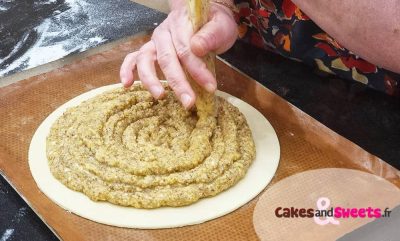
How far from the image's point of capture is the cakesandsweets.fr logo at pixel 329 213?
3.53 feet

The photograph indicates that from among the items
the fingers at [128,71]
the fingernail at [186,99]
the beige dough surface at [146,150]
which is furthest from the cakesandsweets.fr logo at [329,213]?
the fingers at [128,71]

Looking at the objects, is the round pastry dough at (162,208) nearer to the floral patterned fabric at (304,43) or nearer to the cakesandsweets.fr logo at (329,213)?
the cakesandsweets.fr logo at (329,213)

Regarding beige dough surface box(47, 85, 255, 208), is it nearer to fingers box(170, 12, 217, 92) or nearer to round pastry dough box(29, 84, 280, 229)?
round pastry dough box(29, 84, 280, 229)

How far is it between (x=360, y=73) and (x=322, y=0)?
487 mm

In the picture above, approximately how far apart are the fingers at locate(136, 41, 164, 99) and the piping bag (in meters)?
0.08

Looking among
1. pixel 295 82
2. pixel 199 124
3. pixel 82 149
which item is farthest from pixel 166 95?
pixel 295 82

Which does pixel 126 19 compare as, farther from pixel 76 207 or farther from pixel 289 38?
pixel 76 207

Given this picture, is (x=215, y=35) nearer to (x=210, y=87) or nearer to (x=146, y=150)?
(x=210, y=87)

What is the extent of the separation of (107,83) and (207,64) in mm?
452

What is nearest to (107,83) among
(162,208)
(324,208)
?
(162,208)

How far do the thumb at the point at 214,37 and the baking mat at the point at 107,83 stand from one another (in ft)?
0.78

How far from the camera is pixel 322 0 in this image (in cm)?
108

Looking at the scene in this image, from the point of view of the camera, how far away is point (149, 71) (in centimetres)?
124

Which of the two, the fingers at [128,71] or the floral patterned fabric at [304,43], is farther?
the floral patterned fabric at [304,43]
